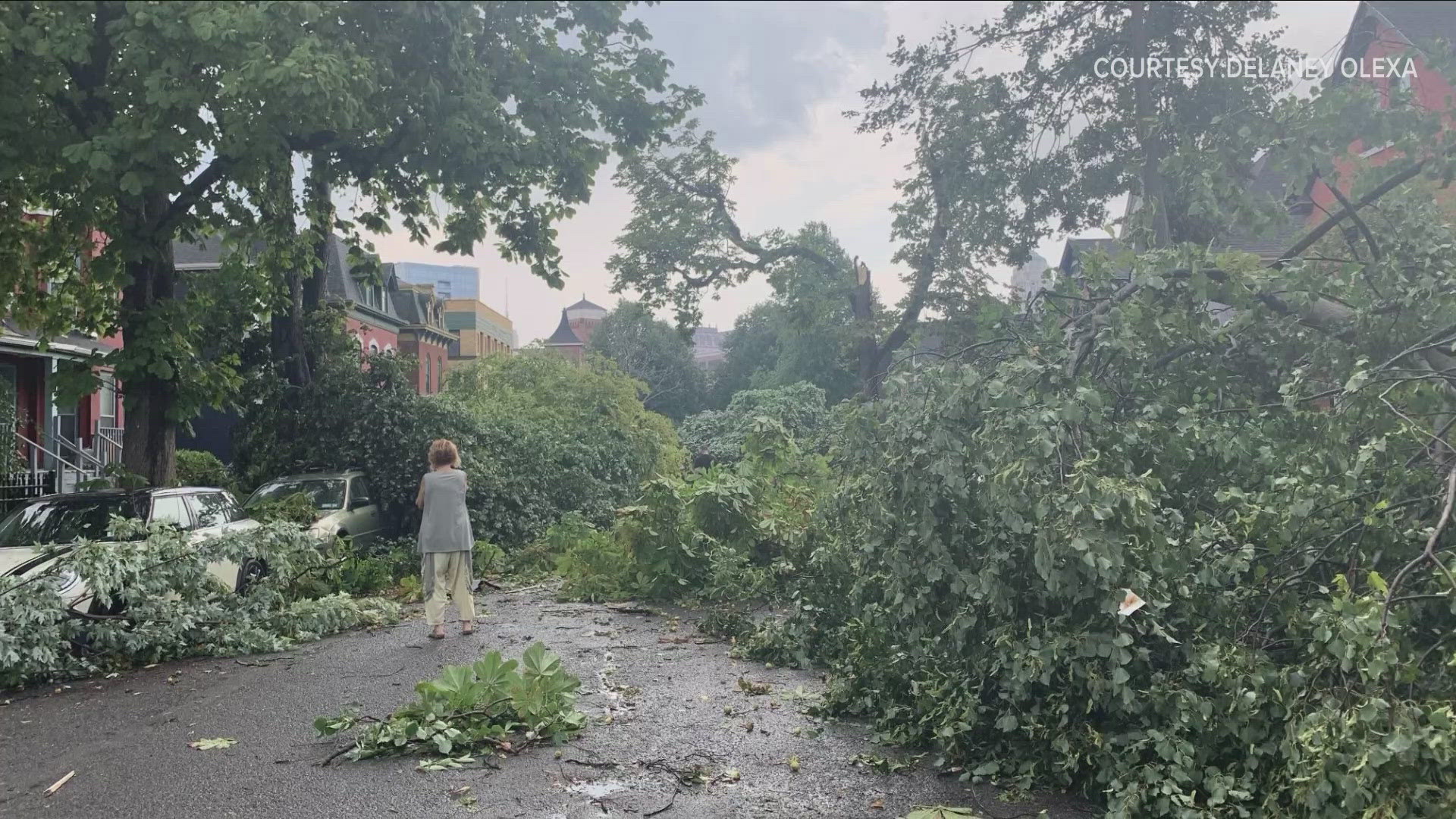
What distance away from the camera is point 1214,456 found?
6.12m

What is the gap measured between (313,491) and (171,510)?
4540 mm

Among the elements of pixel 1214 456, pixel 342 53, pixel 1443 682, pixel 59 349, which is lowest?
pixel 1443 682

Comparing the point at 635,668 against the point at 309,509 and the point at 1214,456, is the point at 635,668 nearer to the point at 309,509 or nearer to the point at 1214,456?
the point at 1214,456

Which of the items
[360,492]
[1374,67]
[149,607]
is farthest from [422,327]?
[1374,67]

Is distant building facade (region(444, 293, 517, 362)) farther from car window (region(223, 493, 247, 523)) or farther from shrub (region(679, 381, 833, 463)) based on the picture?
car window (region(223, 493, 247, 523))

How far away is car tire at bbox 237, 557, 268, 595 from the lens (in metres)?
10.8

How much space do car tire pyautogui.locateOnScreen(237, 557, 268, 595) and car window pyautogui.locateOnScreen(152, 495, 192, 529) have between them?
2.34 feet

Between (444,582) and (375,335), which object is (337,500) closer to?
(444,582)

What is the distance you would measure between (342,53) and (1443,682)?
10.4 metres

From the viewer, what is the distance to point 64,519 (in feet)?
31.6

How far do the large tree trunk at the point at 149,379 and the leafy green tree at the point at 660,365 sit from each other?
2352 inches

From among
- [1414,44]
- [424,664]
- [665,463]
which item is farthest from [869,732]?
[665,463]

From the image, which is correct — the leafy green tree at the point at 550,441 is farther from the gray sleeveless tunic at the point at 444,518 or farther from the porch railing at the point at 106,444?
the porch railing at the point at 106,444

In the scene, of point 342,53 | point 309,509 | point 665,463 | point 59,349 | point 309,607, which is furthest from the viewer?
point 665,463
